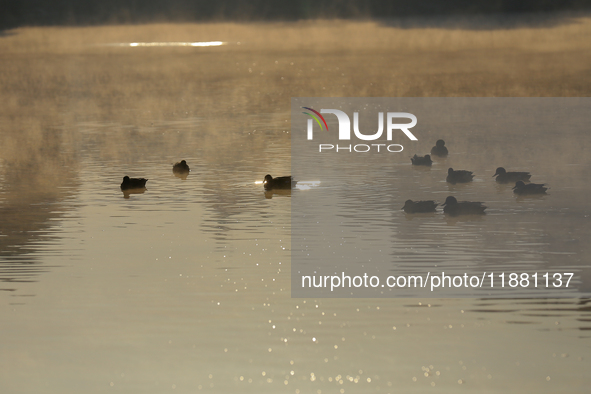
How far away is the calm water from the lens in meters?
8.26

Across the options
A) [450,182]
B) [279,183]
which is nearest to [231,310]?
[279,183]

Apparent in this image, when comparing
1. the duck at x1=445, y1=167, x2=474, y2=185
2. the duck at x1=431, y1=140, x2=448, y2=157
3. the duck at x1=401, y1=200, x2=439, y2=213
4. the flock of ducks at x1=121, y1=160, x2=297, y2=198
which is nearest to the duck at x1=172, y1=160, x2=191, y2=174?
the flock of ducks at x1=121, y1=160, x2=297, y2=198

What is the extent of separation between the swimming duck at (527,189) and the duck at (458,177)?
2.12 metres

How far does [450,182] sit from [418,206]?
4.14 meters

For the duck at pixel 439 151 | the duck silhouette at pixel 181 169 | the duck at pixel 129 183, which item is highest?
the duck at pixel 439 151

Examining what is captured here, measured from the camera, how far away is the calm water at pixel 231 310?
8258 mm

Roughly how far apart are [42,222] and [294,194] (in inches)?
199

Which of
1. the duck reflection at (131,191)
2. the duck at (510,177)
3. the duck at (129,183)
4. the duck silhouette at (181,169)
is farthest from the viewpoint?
the duck silhouette at (181,169)

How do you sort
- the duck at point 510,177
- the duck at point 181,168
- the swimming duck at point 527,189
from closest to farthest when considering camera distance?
the swimming duck at point 527,189
the duck at point 510,177
the duck at point 181,168

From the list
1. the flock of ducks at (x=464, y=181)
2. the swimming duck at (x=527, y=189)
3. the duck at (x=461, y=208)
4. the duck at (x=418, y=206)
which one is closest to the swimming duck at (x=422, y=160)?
the flock of ducks at (x=464, y=181)

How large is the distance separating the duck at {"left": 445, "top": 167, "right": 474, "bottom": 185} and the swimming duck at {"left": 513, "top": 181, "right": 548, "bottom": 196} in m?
2.12

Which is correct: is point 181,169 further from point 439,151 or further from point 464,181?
point 439,151

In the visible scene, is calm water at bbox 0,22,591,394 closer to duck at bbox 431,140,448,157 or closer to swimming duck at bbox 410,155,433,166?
swimming duck at bbox 410,155,433,166

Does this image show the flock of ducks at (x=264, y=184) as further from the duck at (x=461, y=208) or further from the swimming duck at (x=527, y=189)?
→ the swimming duck at (x=527, y=189)
